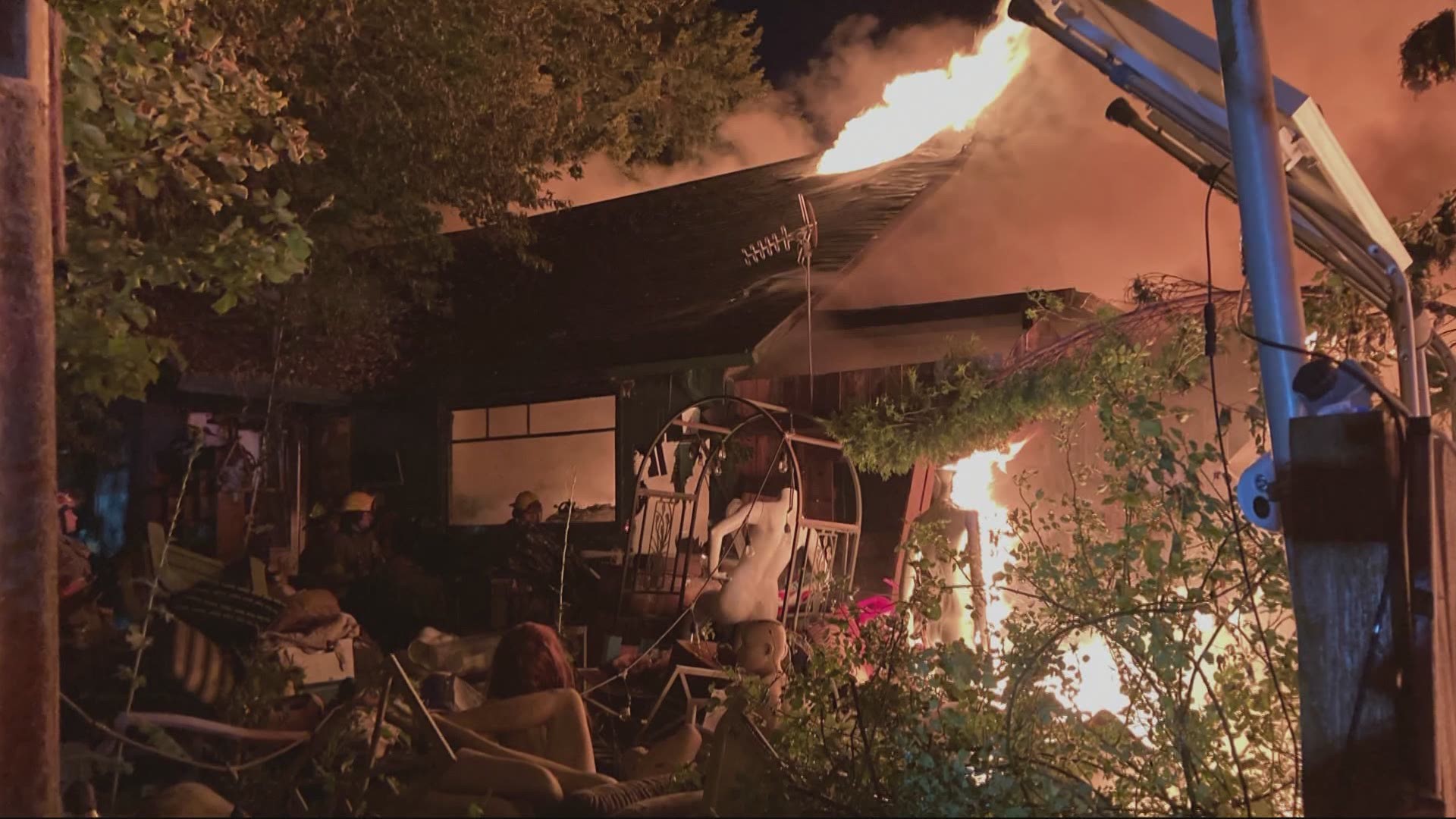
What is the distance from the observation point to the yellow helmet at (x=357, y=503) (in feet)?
41.2

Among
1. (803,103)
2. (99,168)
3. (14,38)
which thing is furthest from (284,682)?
(803,103)

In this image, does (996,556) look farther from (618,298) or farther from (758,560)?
(618,298)

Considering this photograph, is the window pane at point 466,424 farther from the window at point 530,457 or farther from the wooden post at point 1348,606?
the wooden post at point 1348,606

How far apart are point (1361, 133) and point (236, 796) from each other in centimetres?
926

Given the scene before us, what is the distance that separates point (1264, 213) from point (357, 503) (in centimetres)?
1122

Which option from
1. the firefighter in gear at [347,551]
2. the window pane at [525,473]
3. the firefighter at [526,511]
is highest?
the window pane at [525,473]

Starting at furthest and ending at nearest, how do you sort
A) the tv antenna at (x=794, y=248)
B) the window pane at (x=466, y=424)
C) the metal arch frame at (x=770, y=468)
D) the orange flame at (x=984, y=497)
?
the window pane at (x=466, y=424) < the tv antenna at (x=794, y=248) < the metal arch frame at (x=770, y=468) < the orange flame at (x=984, y=497)

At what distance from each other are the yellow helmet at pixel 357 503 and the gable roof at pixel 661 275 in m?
1.68

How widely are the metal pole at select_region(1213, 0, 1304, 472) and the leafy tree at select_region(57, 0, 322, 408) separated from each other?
4028mm

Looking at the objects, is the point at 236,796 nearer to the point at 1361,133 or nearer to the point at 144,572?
the point at 144,572

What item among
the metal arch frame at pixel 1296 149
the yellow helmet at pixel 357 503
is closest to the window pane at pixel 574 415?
the yellow helmet at pixel 357 503

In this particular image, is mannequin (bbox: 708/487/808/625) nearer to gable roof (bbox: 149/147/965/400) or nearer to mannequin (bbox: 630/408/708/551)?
mannequin (bbox: 630/408/708/551)

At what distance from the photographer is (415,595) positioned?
11125mm

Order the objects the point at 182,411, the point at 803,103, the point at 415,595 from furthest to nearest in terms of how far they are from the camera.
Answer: the point at 803,103, the point at 182,411, the point at 415,595
